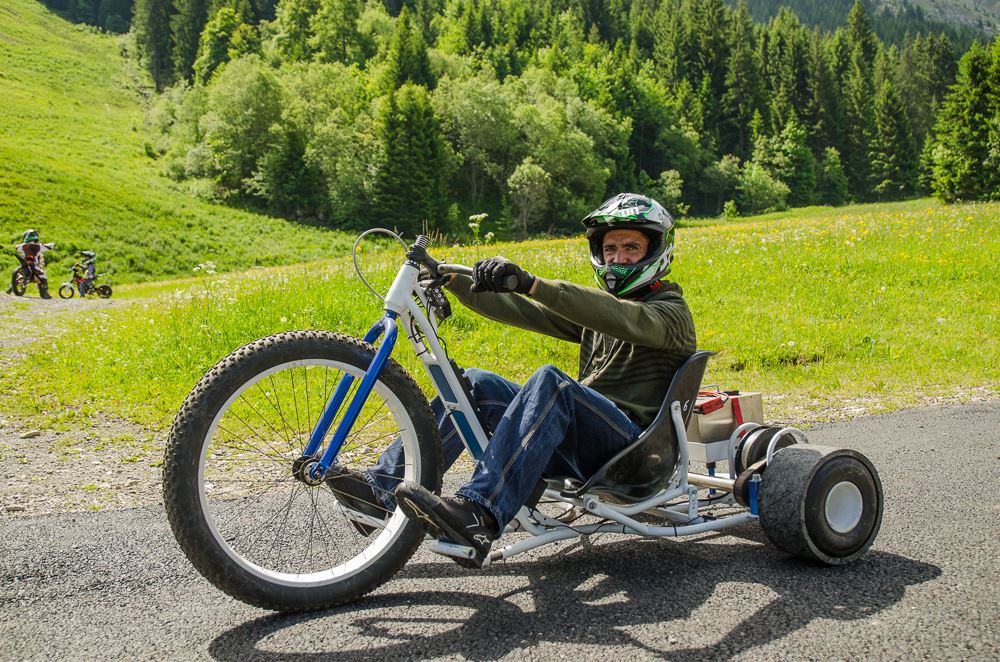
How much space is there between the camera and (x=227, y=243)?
57.5 metres

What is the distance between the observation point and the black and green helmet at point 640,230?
380 centimetres

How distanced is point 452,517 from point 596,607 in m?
0.73

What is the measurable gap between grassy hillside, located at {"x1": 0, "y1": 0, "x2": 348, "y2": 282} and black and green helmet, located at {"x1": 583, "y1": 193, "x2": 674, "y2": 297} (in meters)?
37.9

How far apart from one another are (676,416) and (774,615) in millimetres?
955

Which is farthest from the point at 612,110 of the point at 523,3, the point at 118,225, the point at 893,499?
the point at 893,499

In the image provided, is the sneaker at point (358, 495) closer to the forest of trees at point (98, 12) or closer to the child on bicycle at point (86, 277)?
the child on bicycle at point (86, 277)

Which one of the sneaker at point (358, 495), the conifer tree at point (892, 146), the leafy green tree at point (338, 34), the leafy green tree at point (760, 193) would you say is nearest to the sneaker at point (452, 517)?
the sneaker at point (358, 495)

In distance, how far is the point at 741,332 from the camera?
10203 mm

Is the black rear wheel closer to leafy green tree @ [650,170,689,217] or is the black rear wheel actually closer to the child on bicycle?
the child on bicycle

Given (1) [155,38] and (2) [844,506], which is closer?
(2) [844,506]

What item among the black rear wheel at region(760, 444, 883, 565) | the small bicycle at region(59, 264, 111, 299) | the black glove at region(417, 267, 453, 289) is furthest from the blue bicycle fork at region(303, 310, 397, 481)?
the small bicycle at region(59, 264, 111, 299)

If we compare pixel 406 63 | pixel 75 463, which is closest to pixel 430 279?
pixel 75 463

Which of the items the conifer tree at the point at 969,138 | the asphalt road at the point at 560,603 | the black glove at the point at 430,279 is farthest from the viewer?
the conifer tree at the point at 969,138

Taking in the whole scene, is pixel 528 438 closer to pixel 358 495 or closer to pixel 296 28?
pixel 358 495
